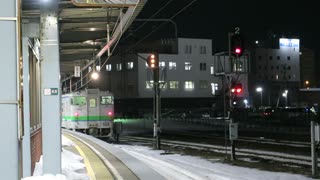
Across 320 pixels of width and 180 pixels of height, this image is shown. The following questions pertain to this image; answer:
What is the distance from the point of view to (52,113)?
35.3ft

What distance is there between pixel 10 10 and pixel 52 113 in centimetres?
582

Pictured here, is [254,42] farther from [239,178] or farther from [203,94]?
[239,178]

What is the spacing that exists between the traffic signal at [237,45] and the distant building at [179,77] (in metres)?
62.2

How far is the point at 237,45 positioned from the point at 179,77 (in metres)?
67.2

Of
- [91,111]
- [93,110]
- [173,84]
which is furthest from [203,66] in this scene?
[91,111]

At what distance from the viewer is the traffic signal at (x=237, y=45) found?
1825 centimetres

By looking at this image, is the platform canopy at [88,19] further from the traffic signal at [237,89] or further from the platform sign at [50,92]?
the traffic signal at [237,89]

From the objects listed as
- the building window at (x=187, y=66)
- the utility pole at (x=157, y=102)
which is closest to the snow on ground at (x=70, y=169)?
the utility pole at (x=157, y=102)

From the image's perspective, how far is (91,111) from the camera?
34625 millimetres

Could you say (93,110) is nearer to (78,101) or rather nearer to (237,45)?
(78,101)

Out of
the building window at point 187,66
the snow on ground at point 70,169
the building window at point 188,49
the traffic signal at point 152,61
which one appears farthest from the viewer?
the building window at point 188,49

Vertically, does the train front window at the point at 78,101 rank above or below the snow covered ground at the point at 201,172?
above

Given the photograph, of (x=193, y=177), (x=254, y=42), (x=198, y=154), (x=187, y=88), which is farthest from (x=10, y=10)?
(x=254, y=42)

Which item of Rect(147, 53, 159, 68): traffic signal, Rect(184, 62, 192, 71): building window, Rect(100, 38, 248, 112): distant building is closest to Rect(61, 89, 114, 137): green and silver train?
Rect(147, 53, 159, 68): traffic signal
